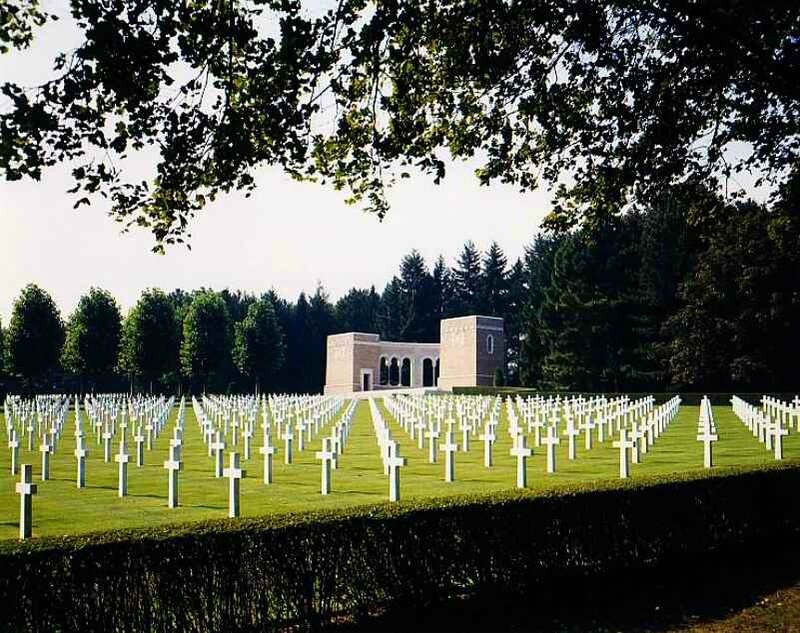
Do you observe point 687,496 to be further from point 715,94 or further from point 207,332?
point 207,332

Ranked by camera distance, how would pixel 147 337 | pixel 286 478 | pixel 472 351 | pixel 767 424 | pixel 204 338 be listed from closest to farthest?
pixel 286 478 → pixel 767 424 → pixel 147 337 → pixel 204 338 → pixel 472 351

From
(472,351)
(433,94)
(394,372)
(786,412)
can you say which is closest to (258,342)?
(472,351)

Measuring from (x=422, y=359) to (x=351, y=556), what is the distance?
70656 millimetres

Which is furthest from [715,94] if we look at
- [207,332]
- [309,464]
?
[207,332]

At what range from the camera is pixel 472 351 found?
67.4 meters

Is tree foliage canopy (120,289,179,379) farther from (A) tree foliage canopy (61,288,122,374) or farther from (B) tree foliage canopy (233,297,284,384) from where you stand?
(B) tree foliage canopy (233,297,284,384)

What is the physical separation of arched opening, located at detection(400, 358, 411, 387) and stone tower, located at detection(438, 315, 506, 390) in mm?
9198

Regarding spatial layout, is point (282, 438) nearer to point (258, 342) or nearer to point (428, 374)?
point (258, 342)

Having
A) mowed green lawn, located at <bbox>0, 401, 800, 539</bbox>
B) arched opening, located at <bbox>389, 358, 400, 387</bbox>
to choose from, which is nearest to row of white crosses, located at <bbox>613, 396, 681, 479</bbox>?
mowed green lawn, located at <bbox>0, 401, 800, 539</bbox>

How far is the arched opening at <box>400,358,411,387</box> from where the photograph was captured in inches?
3126

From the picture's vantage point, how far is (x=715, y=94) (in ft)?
32.9

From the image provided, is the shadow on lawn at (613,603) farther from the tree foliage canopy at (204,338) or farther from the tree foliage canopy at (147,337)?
the tree foliage canopy at (204,338)

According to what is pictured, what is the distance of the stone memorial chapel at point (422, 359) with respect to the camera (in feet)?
222

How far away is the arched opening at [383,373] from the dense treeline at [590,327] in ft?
26.2
